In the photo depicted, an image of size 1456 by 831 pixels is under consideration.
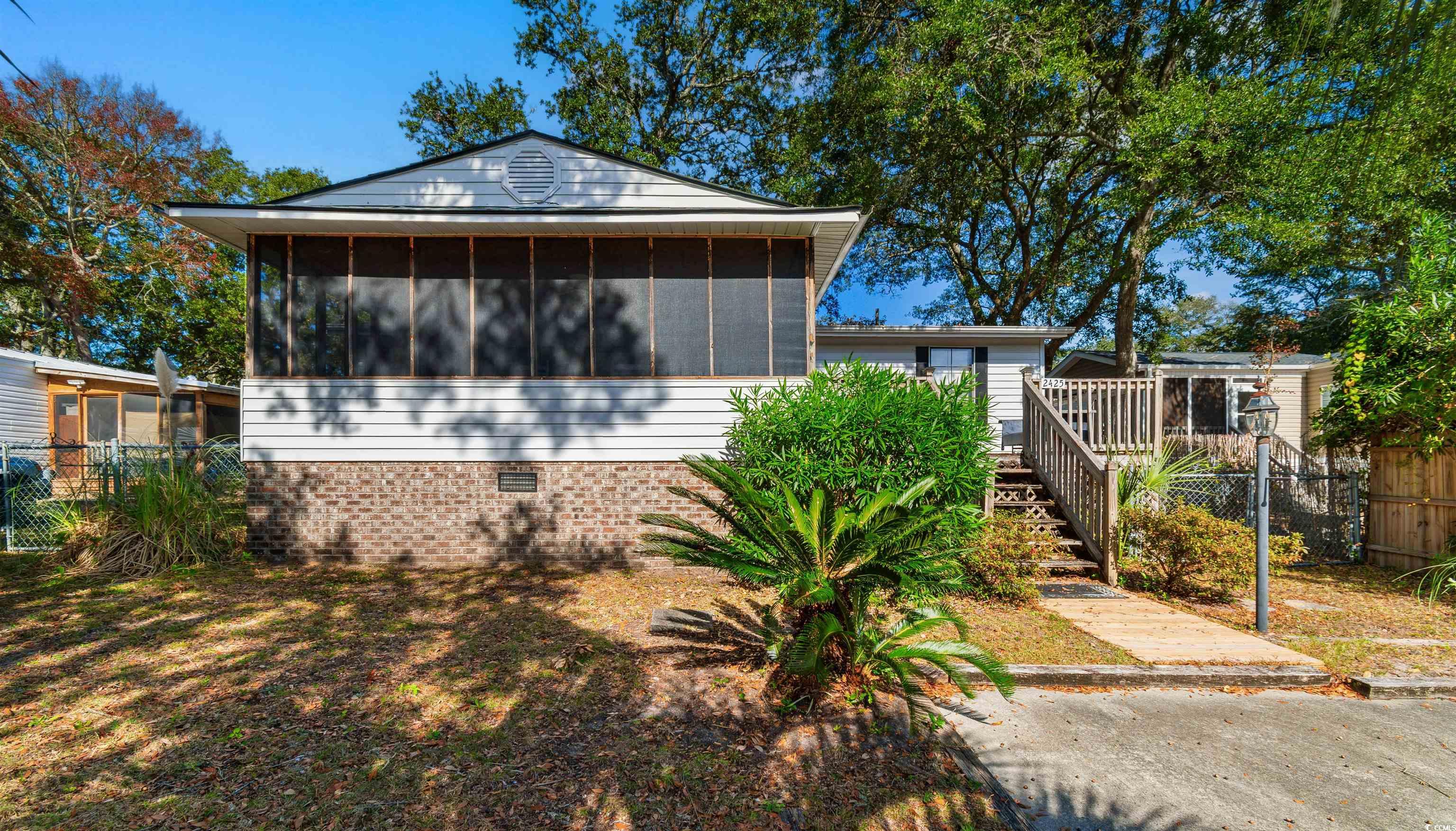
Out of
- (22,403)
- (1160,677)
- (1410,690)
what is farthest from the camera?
(22,403)

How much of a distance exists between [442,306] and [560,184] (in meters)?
2.06

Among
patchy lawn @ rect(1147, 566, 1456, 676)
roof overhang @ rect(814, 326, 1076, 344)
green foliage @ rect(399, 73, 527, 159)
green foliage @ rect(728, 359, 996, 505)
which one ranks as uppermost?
green foliage @ rect(399, 73, 527, 159)

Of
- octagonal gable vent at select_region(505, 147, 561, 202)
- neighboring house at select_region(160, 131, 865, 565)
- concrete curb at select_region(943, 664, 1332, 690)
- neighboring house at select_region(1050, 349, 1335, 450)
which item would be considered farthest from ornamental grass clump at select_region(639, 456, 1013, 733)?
neighboring house at select_region(1050, 349, 1335, 450)

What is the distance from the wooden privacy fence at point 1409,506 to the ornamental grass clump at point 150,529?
43.6 ft

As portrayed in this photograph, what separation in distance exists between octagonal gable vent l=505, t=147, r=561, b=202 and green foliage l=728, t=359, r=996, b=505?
4.36 metres

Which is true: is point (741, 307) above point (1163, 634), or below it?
above

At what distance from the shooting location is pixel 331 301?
7.02 metres

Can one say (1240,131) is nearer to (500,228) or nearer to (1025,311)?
(1025,311)

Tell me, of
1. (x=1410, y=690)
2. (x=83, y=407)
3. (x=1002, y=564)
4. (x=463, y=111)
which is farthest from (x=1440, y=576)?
(x=83, y=407)

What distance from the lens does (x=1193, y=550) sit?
19.4ft

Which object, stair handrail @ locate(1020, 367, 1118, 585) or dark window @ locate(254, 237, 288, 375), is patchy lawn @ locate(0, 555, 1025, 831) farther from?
dark window @ locate(254, 237, 288, 375)

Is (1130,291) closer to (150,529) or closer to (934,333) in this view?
(934,333)

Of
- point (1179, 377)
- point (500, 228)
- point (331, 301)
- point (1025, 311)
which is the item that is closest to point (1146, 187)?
point (1179, 377)

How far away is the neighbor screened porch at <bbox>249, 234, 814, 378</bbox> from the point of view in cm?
700
